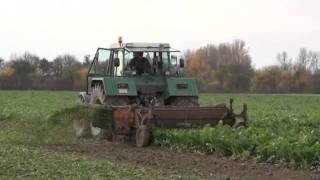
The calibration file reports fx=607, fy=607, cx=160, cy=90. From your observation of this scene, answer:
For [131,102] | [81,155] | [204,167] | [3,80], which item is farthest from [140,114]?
[3,80]

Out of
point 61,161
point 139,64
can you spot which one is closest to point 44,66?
point 139,64

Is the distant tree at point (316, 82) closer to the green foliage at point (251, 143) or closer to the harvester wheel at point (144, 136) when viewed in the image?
the harvester wheel at point (144, 136)

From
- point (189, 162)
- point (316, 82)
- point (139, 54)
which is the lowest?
point (189, 162)

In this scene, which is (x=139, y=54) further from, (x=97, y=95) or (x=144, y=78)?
(x=97, y=95)

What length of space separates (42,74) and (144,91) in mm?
66411

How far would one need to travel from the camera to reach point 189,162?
1115 cm

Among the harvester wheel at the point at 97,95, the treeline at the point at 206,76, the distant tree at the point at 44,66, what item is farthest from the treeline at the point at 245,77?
the harvester wheel at the point at 97,95

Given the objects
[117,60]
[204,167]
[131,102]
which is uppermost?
[117,60]

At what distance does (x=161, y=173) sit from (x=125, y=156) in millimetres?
3087

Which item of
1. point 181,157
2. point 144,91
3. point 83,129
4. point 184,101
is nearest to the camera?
point 181,157

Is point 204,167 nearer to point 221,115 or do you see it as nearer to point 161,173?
point 161,173

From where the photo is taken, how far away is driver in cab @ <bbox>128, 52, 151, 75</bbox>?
1608 centimetres

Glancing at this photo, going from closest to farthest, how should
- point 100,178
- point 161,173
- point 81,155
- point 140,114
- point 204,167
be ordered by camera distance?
point 100,178
point 161,173
point 204,167
point 81,155
point 140,114

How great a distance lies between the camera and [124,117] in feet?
48.2
